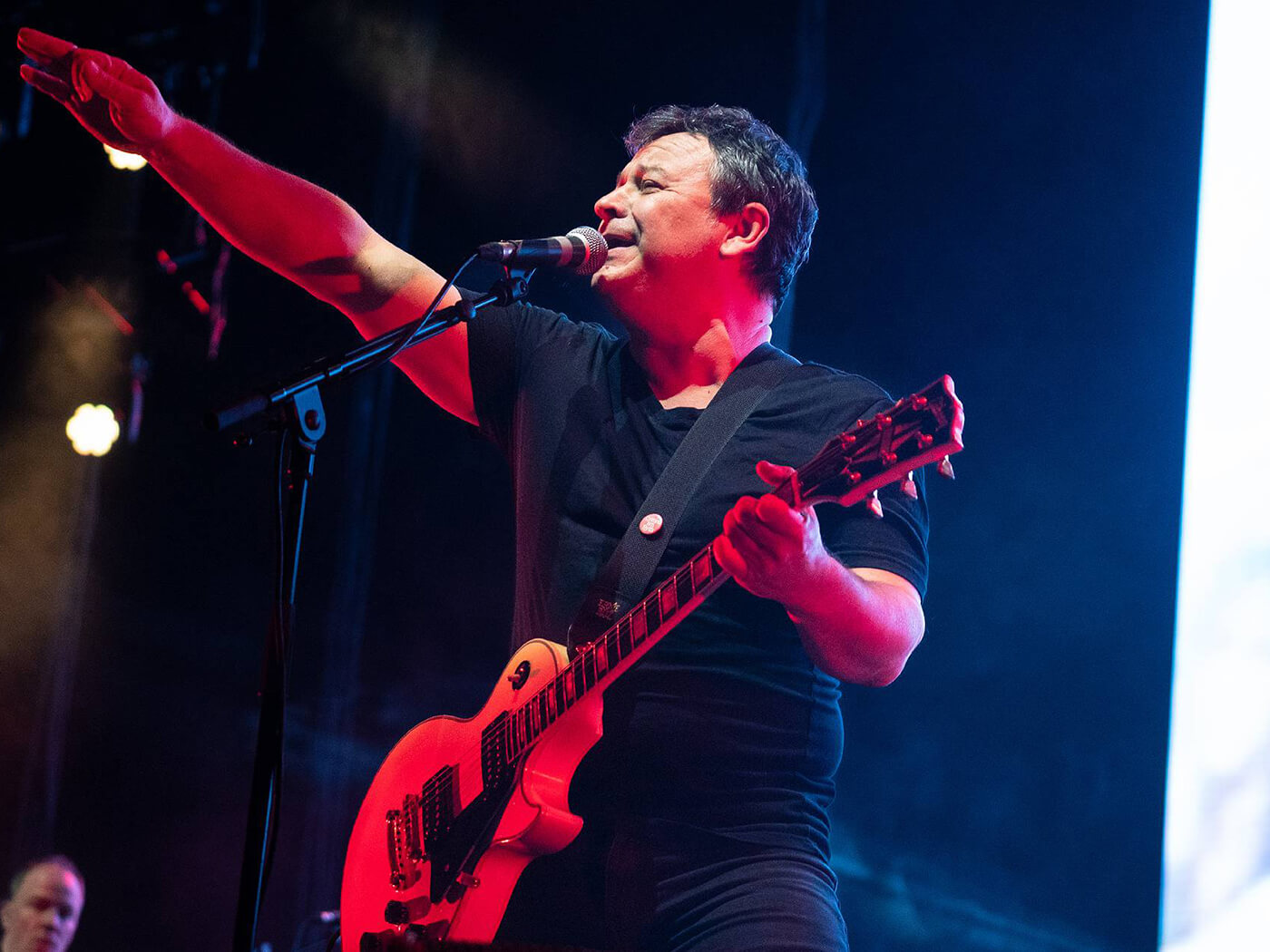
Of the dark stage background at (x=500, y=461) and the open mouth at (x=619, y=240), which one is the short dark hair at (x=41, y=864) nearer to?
the dark stage background at (x=500, y=461)

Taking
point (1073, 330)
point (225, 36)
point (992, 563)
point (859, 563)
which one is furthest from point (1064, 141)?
point (225, 36)

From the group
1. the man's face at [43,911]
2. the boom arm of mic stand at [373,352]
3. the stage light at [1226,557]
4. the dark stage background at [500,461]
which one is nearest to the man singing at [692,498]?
the boom arm of mic stand at [373,352]

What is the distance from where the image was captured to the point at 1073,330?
344 cm

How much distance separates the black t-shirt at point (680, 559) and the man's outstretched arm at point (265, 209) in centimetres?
14

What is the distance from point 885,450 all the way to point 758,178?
112 centimetres

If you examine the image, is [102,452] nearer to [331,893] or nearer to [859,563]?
[331,893]

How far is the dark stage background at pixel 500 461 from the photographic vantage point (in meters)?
3.32

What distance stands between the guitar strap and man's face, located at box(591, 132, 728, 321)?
302mm

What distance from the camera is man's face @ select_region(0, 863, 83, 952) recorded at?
4.72 m

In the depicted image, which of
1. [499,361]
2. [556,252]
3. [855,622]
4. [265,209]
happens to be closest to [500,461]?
[499,361]

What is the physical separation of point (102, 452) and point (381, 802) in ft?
12.9

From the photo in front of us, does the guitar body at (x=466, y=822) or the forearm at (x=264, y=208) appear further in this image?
the forearm at (x=264, y=208)

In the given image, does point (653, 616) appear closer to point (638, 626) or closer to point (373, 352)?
point (638, 626)

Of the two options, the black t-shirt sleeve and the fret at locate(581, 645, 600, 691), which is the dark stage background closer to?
the black t-shirt sleeve
